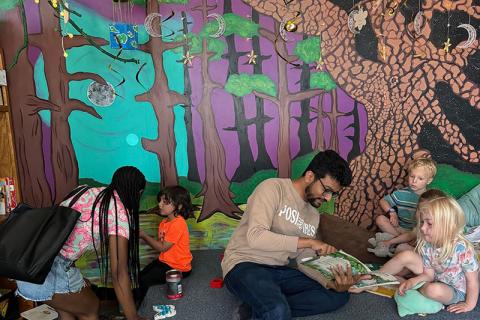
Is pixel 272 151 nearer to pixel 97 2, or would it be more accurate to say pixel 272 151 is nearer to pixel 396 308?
pixel 396 308

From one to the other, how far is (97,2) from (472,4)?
3163 mm

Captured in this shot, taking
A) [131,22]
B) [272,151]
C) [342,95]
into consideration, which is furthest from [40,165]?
[342,95]

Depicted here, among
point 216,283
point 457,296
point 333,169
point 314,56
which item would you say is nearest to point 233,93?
point 314,56

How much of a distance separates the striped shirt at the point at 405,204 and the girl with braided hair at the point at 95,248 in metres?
2.16

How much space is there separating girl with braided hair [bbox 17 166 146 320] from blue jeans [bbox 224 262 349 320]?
2.10ft

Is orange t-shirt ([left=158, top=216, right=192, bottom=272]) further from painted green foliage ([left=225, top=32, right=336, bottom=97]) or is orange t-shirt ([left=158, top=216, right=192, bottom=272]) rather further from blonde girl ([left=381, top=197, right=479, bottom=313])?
blonde girl ([left=381, top=197, right=479, bottom=313])

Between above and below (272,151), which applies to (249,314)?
below

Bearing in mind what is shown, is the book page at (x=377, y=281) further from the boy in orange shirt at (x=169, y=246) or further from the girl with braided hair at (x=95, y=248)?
the girl with braided hair at (x=95, y=248)

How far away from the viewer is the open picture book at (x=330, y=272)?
2256mm

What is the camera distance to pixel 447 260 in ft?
7.30

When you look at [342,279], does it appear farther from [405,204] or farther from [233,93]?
[233,93]

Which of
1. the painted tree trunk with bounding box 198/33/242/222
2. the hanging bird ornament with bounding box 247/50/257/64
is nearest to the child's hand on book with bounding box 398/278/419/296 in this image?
the painted tree trunk with bounding box 198/33/242/222

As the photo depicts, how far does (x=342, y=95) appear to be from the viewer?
131 inches

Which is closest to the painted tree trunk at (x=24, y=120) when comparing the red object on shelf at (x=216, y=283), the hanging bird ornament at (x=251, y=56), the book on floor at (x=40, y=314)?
the book on floor at (x=40, y=314)
